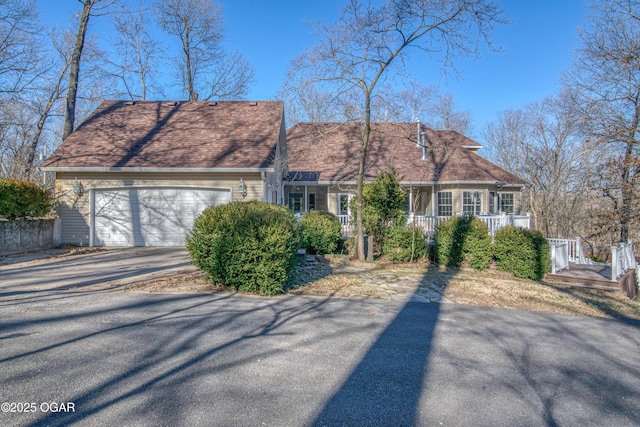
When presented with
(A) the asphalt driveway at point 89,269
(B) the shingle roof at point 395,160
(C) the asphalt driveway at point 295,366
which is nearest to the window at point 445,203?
(B) the shingle roof at point 395,160

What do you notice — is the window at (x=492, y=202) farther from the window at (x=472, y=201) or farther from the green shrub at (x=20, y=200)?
the green shrub at (x=20, y=200)

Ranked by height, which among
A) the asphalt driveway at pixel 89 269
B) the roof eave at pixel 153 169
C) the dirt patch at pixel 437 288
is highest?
the roof eave at pixel 153 169

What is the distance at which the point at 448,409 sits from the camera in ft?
9.98

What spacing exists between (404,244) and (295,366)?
8.67 metres

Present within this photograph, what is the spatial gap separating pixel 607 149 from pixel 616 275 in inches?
321

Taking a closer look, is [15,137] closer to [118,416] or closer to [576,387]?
[118,416]

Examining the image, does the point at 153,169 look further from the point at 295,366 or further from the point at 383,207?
the point at 295,366

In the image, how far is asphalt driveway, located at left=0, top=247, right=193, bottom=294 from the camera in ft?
23.5

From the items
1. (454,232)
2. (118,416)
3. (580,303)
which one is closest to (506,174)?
(454,232)

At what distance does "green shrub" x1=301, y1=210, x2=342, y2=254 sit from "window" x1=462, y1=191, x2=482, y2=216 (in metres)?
9.46

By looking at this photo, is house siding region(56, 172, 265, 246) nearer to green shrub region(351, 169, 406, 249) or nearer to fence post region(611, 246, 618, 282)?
green shrub region(351, 169, 406, 249)

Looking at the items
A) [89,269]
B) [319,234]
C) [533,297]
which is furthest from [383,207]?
[89,269]

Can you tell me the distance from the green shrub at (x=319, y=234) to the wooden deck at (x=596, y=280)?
21.1 feet

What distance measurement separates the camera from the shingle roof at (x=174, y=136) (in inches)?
511
